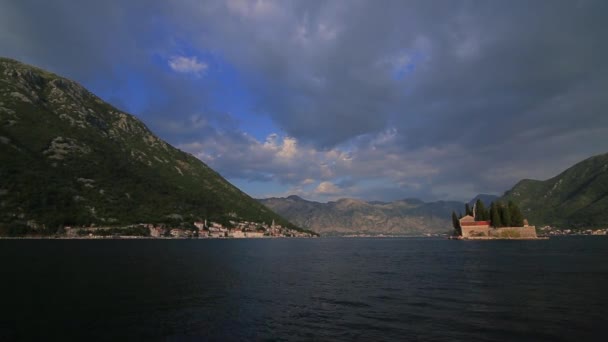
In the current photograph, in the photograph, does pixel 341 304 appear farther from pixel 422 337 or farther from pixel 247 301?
pixel 422 337

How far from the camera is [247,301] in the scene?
131 feet

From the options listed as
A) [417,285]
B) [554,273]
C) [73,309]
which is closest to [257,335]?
[73,309]

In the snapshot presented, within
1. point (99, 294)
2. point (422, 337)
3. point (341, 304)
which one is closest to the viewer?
point (422, 337)

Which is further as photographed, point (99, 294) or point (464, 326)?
point (99, 294)

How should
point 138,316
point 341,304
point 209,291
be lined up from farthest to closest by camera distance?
1. point 209,291
2. point 341,304
3. point 138,316

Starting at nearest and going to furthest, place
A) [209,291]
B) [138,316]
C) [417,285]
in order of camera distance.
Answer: [138,316] → [209,291] → [417,285]

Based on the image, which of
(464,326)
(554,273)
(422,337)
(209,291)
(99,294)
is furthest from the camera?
(554,273)

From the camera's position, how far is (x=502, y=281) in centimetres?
5328

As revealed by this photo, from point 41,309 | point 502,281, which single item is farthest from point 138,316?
point 502,281

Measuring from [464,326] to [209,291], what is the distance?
31.2 metres

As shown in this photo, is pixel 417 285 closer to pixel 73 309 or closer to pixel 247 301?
pixel 247 301

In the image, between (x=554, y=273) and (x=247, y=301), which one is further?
(x=554, y=273)

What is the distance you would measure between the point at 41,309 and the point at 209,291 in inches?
714

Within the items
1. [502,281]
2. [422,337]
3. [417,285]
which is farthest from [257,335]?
[502,281]
